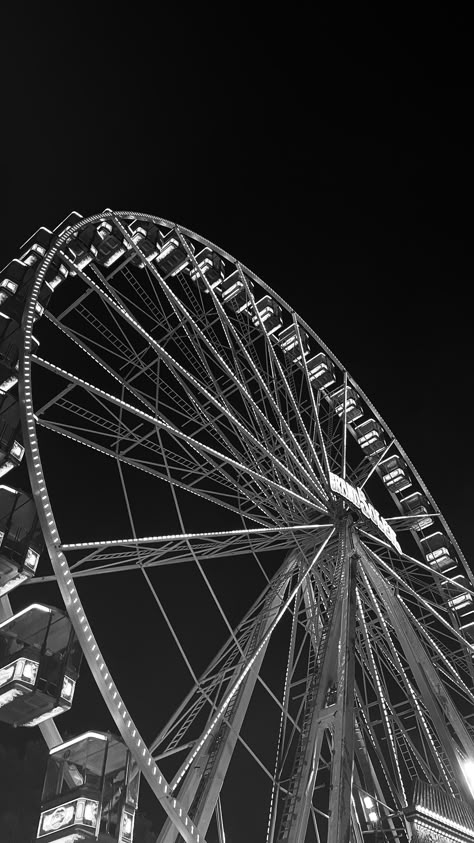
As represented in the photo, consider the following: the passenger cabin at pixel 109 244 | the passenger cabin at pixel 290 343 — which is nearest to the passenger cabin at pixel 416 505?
the passenger cabin at pixel 290 343

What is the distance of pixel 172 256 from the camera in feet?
57.8

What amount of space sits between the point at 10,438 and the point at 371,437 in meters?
13.4

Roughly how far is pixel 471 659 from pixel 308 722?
9737 mm

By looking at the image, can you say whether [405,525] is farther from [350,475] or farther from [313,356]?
[313,356]

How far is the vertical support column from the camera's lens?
1001cm

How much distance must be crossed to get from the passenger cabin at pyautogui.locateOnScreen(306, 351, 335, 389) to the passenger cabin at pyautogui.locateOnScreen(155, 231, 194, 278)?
454 centimetres

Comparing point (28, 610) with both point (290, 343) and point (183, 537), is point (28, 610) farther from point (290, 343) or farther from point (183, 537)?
point (290, 343)

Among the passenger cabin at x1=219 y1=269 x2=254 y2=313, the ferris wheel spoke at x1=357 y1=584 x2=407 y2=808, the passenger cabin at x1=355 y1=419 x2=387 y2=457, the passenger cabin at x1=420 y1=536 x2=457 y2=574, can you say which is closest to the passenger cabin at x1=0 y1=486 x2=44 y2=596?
the ferris wheel spoke at x1=357 y1=584 x2=407 y2=808

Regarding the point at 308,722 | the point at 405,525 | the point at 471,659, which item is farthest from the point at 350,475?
the point at 308,722

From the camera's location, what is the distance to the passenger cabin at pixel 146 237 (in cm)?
1683

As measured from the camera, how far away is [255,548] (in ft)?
46.3

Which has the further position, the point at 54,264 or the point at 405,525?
the point at 405,525

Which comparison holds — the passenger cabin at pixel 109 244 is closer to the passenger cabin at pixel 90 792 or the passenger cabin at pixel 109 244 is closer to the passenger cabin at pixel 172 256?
the passenger cabin at pixel 172 256

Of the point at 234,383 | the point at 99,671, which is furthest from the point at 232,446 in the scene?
the point at 99,671
